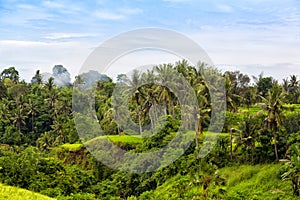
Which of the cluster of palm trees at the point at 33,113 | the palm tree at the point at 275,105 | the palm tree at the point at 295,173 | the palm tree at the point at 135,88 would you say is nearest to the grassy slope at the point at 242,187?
the palm tree at the point at 295,173

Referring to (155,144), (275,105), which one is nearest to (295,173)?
(275,105)

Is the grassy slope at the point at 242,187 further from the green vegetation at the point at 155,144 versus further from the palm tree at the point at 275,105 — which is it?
the palm tree at the point at 275,105

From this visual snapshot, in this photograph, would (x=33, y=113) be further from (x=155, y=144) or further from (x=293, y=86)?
(x=293, y=86)

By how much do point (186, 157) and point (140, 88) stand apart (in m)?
8.21

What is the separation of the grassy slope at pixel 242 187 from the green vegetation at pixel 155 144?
6cm

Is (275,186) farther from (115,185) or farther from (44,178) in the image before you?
(44,178)

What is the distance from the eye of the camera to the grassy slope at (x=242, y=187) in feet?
72.1

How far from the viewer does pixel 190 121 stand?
105 ft

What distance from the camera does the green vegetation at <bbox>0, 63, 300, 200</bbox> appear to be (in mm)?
22031

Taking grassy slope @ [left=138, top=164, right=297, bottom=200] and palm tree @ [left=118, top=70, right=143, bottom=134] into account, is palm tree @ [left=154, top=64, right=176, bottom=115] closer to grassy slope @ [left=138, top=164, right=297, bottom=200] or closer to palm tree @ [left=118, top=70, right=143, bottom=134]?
palm tree @ [left=118, top=70, right=143, bottom=134]

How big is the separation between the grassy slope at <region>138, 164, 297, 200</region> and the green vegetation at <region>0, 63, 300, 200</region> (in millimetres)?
60

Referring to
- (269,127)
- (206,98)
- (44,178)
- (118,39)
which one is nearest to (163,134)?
(206,98)

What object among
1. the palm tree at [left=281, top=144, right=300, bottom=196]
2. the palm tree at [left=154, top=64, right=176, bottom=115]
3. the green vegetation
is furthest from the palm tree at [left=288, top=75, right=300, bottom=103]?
the palm tree at [left=281, top=144, right=300, bottom=196]

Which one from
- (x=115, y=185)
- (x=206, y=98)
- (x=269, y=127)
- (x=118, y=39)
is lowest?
(x=115, y=185)
